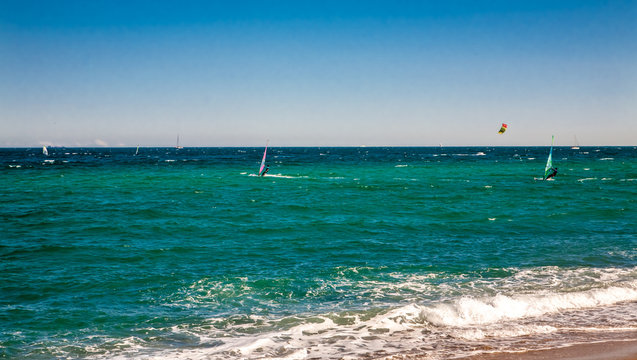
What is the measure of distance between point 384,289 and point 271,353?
564 cm

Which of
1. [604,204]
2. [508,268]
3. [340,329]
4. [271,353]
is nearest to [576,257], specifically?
[508,268]

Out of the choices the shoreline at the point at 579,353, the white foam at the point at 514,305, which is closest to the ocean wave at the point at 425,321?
the white foam at the point at 514,305

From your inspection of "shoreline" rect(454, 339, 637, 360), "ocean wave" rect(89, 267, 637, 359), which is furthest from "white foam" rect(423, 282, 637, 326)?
"shoreline" rect(454, 339, 637, 360)

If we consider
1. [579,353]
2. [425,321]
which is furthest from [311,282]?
[579,353]

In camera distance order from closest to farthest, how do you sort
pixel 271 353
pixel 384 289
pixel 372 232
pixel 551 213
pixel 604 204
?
1. pixel 271 353
2. pixel 384 289
3. pixel 372 232
4. pixel 551 213
5. pixel 604 204

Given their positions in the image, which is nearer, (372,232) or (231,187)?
(372,232)

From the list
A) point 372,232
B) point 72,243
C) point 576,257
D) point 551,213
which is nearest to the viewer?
point 576,257

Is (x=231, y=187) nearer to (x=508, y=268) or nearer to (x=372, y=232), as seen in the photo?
A: (x=372, y=232)

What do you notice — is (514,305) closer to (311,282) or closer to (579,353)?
(579,353)

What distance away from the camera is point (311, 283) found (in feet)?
49.5

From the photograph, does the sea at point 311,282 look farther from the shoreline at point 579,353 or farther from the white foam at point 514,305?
the shoreline at point 579,353

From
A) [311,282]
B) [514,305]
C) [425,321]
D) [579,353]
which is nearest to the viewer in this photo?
[579,353]

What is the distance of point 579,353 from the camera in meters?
9.12

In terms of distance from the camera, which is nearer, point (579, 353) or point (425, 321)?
point (579, 353)
